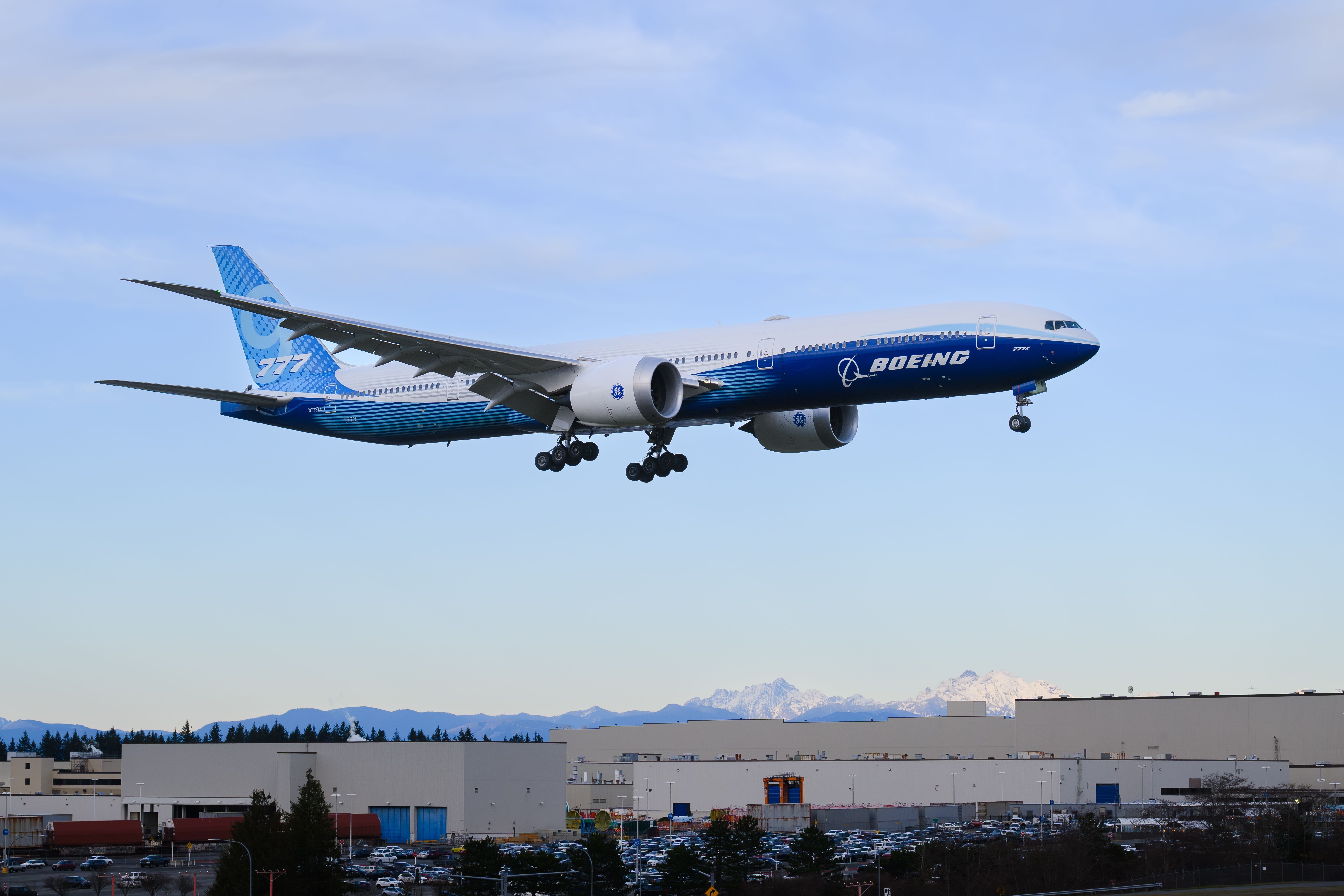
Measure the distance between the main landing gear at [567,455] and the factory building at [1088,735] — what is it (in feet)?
256

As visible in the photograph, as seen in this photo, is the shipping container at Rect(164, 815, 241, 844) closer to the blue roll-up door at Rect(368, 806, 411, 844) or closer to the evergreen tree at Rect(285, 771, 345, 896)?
the blue roll-up door at Rect(368, 806, 411, 844)

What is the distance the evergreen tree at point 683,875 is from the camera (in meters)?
77.9

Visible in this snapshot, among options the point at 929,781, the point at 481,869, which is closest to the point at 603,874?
the point at 481,869

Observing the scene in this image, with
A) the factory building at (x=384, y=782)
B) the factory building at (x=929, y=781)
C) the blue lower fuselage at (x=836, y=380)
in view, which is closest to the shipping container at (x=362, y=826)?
the factory building at (x=384, y=782)

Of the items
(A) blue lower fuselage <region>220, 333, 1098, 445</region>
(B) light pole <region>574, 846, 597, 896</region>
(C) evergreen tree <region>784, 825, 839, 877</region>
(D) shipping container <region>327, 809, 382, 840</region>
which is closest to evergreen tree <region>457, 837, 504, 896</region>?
(B) light pole <region>574, 846, 597, 896</region>

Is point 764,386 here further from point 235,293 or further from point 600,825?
point 600,825

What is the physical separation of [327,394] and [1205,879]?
54.0 meters

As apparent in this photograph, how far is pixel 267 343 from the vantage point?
227 feet

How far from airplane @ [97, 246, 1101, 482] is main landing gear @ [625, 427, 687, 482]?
57mm

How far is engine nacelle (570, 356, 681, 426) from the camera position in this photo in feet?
167

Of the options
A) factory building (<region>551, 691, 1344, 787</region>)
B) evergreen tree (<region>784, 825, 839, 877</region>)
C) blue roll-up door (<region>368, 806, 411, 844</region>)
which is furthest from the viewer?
factory building (<region>551, 691, 1344, 787</region>)

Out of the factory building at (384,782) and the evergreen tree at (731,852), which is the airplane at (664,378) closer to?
the evergreen tree at (731,852)

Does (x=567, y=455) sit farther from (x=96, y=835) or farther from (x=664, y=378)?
(x=96, y=835)

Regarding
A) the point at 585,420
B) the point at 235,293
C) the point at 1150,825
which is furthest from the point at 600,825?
the point at 585,420
